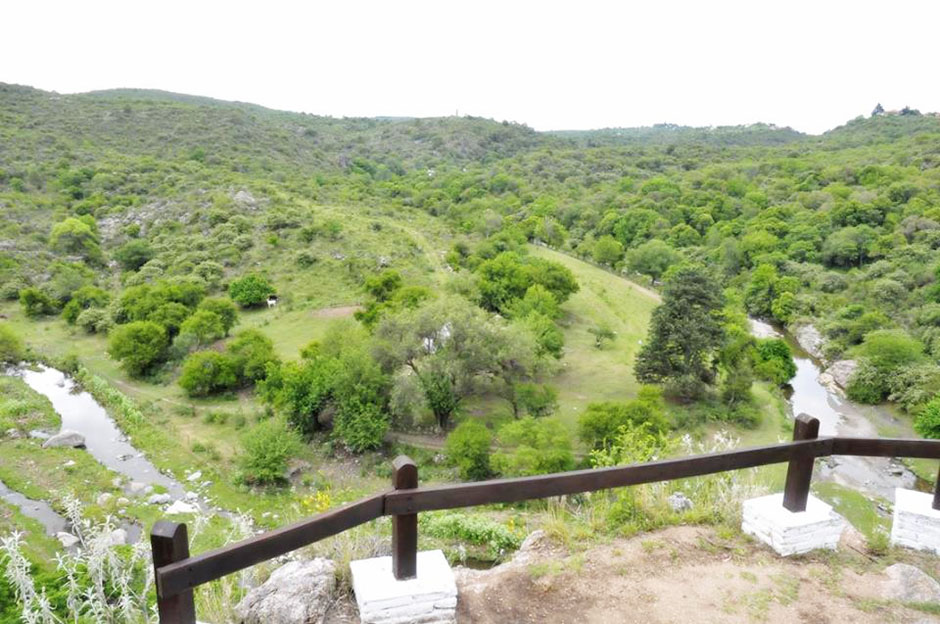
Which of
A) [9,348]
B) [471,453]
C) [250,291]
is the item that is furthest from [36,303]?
[471,453]

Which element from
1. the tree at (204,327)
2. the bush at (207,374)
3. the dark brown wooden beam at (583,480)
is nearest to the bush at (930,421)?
the dark brown wooden beam at (583,480)

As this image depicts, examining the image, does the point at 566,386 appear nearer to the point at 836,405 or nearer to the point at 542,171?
the point at 836,405

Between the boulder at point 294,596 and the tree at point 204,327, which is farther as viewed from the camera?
the tree at point 204,327

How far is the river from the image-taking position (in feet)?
67.4

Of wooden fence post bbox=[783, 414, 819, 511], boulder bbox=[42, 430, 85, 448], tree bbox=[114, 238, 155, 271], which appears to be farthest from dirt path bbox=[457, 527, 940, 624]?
tree bbox=[114, 238, 155, 271]

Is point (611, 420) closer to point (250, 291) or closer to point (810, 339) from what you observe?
point (810, 339)

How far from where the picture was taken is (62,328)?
112ft

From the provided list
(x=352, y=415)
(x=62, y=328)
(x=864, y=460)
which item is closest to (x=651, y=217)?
(x=864, y=460)

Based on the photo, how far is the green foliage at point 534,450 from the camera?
62.3ft

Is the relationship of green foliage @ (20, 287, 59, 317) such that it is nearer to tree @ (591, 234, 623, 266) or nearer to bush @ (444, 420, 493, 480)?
bush @ (444, 420, 493, 480)

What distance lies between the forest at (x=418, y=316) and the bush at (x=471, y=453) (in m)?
0.11

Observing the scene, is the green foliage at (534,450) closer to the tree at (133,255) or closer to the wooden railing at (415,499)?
the wooden railing at (415,499)

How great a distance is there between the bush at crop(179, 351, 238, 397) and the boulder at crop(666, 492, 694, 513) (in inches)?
936

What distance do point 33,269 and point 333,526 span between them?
162ft
